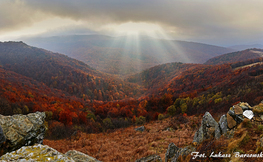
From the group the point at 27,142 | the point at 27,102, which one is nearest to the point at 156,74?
the point at 27,102

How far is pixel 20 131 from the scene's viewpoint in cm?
770

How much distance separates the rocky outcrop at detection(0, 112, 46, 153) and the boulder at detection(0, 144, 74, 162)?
382 centimetres

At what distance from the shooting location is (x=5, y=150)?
6609 millimetres

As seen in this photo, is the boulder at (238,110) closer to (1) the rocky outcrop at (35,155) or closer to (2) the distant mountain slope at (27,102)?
(1) the rocky outcrop at (35,155)

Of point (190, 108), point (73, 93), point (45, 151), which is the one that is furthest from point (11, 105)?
point (73, 93)

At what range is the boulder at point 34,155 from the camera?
161 inches

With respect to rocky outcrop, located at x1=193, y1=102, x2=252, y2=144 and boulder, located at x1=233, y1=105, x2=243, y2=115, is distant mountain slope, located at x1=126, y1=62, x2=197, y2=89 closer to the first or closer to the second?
rocky outcrop, located at x1=193, y1=102, x2=252, y2=144

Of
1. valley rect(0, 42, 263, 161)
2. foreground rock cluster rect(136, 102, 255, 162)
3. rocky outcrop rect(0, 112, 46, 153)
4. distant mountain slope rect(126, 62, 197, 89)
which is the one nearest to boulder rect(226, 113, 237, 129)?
foreground rock cluster rect(136, 102, 255, 162)

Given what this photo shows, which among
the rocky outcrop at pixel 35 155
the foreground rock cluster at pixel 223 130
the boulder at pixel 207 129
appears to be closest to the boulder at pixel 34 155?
the rocky outcrop at pixel 35 155

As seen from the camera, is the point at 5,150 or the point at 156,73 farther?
the point at 156,73

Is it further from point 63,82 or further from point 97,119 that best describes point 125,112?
point 63,82

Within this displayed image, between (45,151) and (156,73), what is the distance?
164 meters

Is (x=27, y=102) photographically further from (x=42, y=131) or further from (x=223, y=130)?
(x=223, y=130)

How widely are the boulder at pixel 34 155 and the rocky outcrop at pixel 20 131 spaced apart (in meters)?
3.82
